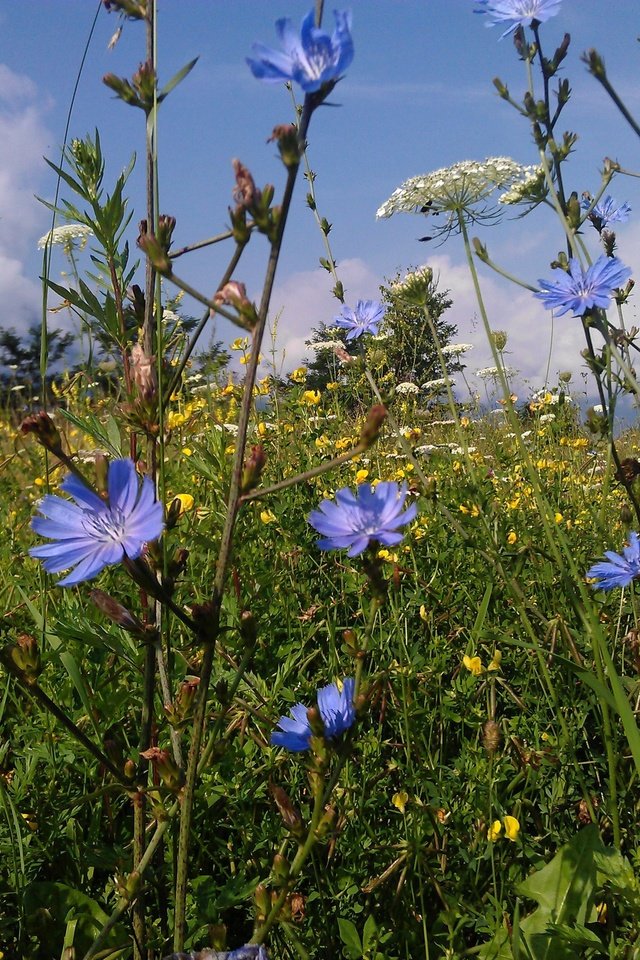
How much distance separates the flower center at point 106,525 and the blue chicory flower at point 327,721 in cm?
35

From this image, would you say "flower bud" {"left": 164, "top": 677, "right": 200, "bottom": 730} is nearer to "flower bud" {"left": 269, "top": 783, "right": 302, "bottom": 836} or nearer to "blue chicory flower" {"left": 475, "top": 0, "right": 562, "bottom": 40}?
"flower bud" {"left": 269, "top": 783, "right": 302, "bottom": 836}

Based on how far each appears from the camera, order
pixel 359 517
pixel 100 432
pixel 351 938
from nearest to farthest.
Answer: pixel 359 517 → pixel 100 432 → pixel 351 938

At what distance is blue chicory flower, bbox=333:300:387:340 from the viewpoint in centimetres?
225

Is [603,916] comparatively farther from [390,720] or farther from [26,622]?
[26,622]

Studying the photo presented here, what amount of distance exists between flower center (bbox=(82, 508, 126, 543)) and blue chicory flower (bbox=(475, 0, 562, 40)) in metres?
1.54

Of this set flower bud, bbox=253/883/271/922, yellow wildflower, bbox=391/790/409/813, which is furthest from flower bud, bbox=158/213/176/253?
yellow wildflower, bbox=391/790/409/813

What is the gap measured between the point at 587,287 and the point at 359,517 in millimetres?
952

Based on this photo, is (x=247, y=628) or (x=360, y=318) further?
(x=360, y=318)

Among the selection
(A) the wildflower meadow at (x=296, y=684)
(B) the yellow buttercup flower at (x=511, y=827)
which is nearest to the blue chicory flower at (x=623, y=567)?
(A) the wildflower meadow at (x=296, y=684)

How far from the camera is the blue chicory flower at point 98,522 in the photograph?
79 cm

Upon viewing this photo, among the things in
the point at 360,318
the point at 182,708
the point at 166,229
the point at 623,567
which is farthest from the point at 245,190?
the point at 360,318

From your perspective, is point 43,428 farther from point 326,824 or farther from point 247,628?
point 326,824

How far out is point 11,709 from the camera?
6.32 feet

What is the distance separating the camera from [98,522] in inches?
33.9
